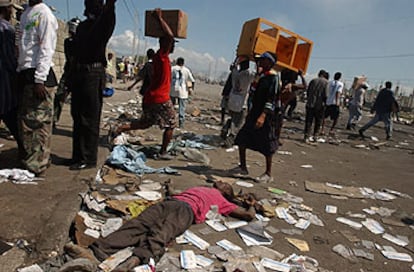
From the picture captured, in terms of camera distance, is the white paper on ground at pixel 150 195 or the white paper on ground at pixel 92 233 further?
the white paper on ground at pixel 150 195

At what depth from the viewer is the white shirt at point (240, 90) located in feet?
20.7

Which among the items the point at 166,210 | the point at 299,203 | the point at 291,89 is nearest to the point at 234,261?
the point at 166,210

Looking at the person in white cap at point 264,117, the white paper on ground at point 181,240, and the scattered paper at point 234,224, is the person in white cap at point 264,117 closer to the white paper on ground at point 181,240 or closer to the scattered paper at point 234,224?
the scattered paper at point 234,224

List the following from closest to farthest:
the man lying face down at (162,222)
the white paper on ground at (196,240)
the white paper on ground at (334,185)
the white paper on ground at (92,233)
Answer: the man lying face down at (162,222), the white paper on ground at (92,233), the white paper on ground at (196,240), the white paper on ground at (334,185)

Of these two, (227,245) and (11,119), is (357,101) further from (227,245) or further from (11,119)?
(11,119)

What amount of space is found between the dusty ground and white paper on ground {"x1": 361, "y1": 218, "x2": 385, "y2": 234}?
83mm

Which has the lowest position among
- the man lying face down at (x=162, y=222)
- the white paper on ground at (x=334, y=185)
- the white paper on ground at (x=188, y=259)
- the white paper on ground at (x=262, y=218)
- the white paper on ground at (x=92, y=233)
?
the white paper on ground at (x=334, y=185)

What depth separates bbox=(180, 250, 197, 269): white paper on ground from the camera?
2.42 meters

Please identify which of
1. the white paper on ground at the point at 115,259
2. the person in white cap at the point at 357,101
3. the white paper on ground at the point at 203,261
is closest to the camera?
the white paper on ground at the point at 115,259

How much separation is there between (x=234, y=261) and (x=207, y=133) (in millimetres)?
5510

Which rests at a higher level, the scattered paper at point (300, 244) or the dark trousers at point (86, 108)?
the dark trousers at point (86, 108)

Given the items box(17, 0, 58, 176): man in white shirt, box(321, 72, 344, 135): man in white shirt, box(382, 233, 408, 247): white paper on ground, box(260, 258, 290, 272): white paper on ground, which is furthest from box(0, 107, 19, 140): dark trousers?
box(321, 72, 344, 135): man in white shirt

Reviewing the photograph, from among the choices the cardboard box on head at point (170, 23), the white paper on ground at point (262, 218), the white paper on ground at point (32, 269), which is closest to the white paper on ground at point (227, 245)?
the white paper on ground at point (262, 218)

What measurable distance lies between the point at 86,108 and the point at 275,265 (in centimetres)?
252
